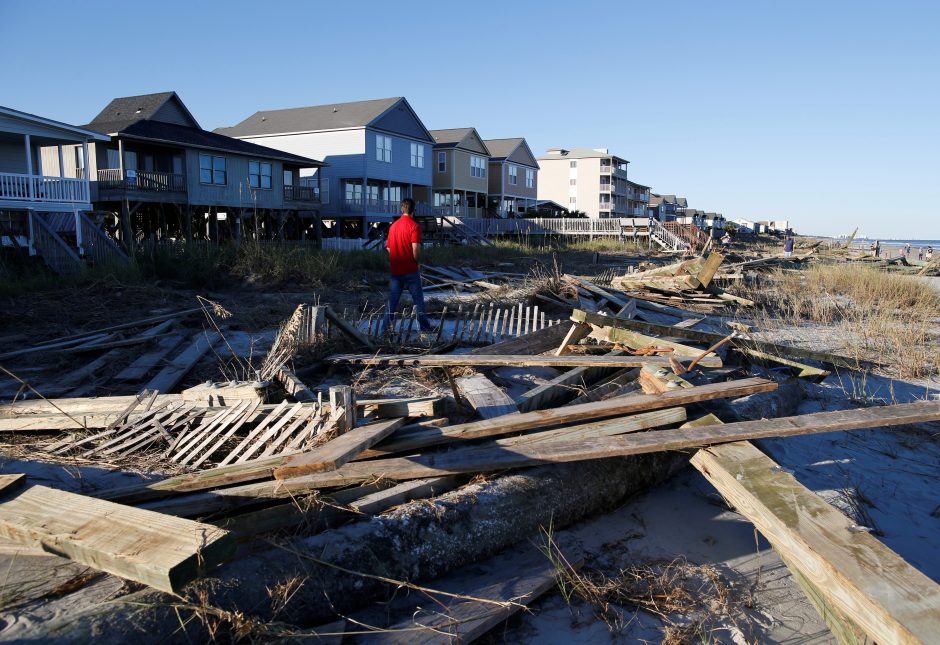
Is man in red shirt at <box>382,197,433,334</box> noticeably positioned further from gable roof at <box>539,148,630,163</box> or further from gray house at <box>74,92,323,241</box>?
gable roof at <box>539,148,630,163</box>

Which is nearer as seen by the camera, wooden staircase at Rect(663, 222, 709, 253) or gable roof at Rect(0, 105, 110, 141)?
gable roof at Rect(0, 105, 110, 141)

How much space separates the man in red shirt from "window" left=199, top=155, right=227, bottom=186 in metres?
19.3

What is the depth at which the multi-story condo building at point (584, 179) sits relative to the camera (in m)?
70.0

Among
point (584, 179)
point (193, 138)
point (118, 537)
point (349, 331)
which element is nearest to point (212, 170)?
point (193, 138)

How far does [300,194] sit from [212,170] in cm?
471

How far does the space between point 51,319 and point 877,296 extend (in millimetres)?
16168

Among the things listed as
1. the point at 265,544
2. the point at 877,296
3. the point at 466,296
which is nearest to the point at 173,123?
the point at 466,296

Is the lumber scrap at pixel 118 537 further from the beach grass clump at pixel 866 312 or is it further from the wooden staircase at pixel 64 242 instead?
the wooden staircase at pixel 64 242

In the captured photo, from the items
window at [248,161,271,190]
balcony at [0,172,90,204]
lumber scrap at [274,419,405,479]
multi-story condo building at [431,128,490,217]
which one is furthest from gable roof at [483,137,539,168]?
lumber scrap at [274,419,405,479]

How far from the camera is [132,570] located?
7.09 ft

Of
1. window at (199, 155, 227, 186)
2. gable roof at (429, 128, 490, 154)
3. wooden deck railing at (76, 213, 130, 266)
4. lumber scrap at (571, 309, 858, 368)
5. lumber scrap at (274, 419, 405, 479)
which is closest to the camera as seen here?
lumber scrap at (274, 419, 405, 479)

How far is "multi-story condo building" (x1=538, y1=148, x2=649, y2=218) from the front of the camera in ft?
230

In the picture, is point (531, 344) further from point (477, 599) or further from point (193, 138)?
point (193, 138)

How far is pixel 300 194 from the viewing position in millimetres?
29312
